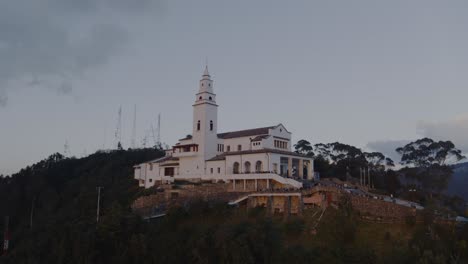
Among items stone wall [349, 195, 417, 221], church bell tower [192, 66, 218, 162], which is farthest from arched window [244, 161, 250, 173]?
stone wall [349, 195, 417, 221]

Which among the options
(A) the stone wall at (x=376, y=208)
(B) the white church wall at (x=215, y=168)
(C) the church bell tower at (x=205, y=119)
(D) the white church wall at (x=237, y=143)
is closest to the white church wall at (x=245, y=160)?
(B) the white church wall at (x=215, y=168)

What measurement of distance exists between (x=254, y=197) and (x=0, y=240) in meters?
44.3

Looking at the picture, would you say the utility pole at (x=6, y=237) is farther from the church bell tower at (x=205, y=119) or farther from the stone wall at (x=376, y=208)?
the stone wall at (x=376, y=208)

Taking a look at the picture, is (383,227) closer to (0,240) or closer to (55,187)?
(0,240)

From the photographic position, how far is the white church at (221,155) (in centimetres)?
4469

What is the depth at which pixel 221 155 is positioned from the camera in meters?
48.8

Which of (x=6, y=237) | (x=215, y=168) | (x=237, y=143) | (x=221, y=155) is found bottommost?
(x=6, y=237)

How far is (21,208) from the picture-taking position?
72.3 m

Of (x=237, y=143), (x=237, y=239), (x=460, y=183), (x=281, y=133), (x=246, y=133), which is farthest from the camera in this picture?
(x=460, y=183)

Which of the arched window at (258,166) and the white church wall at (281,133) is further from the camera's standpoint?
the white church wall at (281,133)

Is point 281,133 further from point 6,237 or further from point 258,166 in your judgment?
point 6,237

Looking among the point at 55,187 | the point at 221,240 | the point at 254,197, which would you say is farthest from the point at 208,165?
the point at 55,187

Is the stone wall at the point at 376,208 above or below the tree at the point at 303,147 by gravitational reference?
below

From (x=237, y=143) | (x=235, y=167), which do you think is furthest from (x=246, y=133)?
(x=235, y=167)
